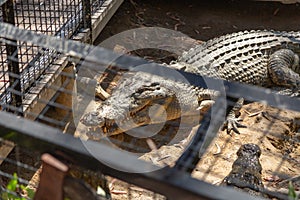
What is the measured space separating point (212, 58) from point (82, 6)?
4.12ft

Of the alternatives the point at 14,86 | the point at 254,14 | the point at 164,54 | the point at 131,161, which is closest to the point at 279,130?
the point at 164,54

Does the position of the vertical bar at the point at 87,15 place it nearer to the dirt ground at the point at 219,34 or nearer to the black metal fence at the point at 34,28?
the black metal fence at the point at 34,28

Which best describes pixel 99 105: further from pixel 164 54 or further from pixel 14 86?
pixel 164 54

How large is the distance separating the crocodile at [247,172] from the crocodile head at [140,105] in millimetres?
825

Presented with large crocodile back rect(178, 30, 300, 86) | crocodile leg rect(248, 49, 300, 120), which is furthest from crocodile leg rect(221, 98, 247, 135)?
crocodile leg rect(248, 49, 300, 120)

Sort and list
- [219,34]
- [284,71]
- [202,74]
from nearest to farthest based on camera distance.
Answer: [202,74] → [284,71] → [219,34]

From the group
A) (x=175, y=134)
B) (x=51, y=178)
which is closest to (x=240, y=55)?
(x=175, y=134)

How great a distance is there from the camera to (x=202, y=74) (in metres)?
5.05

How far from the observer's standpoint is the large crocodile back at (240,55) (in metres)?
5.20

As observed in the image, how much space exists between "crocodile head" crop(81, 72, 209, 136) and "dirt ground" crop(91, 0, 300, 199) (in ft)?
0.98

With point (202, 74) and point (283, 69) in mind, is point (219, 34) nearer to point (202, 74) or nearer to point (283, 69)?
point (283, 69)

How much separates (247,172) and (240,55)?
1.86 metres

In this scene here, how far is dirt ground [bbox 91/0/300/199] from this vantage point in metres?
4.07

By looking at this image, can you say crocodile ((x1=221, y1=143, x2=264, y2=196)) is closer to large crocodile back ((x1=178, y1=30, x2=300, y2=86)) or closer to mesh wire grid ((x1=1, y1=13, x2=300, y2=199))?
mesh wire grid ((x1=1, y1=13, x2=300, y2=199))
